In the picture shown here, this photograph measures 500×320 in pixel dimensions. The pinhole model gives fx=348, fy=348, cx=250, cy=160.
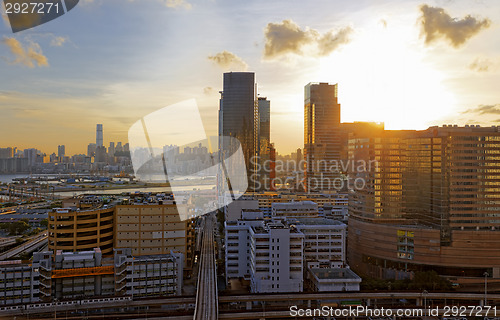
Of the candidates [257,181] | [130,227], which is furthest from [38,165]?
[130,227]

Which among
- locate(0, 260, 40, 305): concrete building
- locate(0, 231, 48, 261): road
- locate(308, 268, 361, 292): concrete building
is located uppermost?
locate(0, 260, 40, 305): concrete building

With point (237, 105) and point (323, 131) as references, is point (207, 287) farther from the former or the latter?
point (323, 131)

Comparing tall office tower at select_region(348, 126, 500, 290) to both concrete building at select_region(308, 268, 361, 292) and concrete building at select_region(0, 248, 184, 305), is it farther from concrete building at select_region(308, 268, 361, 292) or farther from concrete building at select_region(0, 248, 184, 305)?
concrete building at select_region(0, 248, 184, 305)

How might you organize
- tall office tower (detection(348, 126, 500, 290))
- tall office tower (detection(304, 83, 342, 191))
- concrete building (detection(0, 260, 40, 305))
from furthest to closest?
tall office tower (detection(304, 83, 342, 191)), tall office tower (detection(348, 126, 500, 290)), concrete building (detection(0, 260, 40, 305))

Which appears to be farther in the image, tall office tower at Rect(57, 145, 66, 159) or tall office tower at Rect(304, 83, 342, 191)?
tall office tower at Rect(57, 145, 66, 159)

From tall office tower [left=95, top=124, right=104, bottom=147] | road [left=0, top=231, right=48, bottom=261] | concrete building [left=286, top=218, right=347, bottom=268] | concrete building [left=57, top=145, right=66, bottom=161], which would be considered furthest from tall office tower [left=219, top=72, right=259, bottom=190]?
concrete building [left=57, top=145, right=66, bottom=161]

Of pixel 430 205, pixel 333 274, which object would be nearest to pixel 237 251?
pixel 333 274

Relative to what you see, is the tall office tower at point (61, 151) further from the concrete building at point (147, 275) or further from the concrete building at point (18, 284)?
the concrete building at point (147, 275)

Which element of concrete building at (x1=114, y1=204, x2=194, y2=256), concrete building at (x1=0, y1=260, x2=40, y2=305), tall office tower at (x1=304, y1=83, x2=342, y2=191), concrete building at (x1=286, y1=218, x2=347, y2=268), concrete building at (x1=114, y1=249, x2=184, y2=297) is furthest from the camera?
tall office tower at (x1=304, y1=83, x2=342, y2=191)
